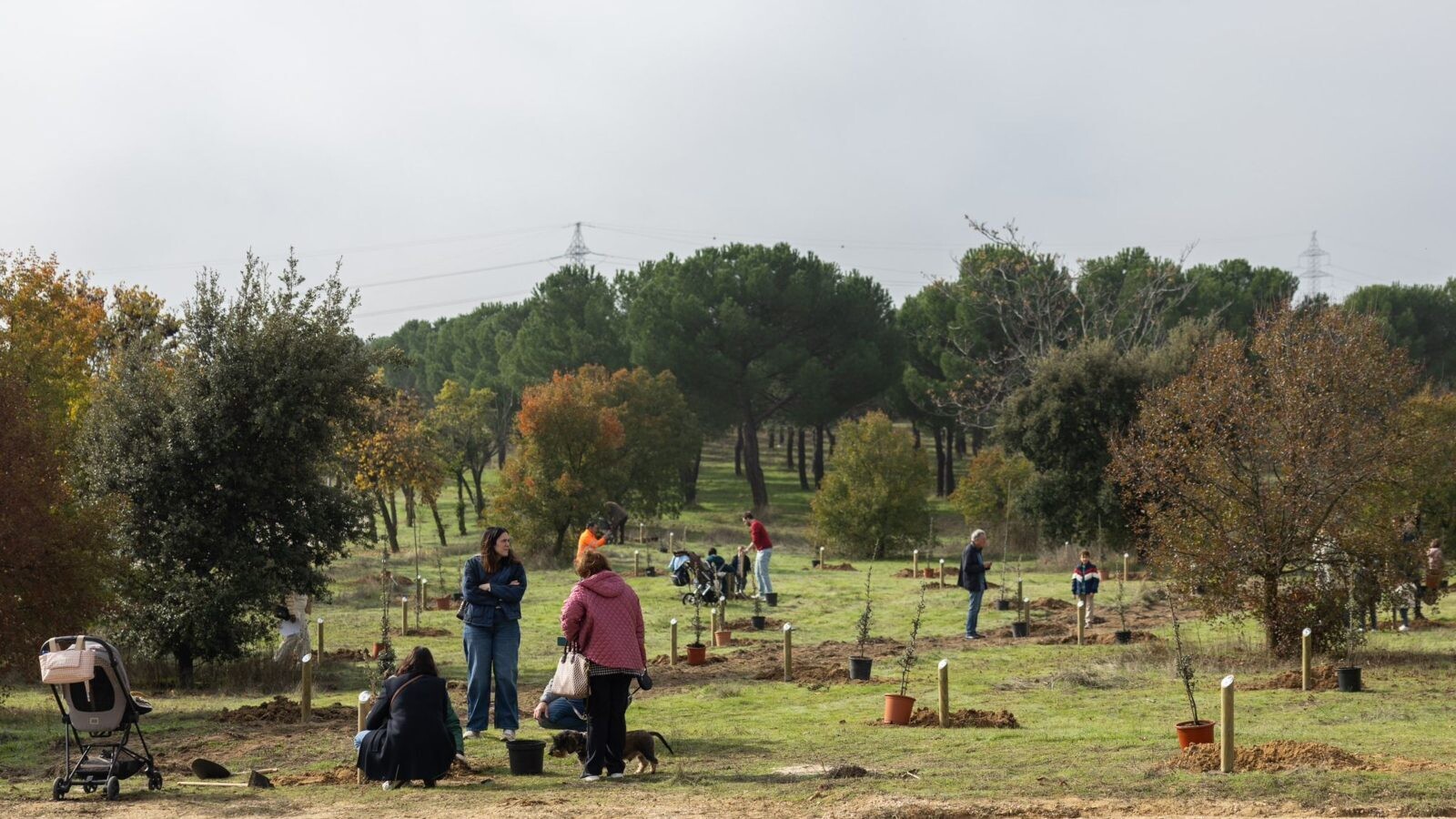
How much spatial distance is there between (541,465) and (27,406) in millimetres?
27688

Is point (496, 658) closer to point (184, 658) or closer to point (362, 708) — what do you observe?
point (362, 708)

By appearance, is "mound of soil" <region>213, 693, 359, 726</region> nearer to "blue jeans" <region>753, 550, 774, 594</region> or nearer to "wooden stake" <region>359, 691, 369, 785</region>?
"wooden stake" <region>359, 691, 369, 785</region>

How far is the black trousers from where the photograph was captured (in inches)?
413

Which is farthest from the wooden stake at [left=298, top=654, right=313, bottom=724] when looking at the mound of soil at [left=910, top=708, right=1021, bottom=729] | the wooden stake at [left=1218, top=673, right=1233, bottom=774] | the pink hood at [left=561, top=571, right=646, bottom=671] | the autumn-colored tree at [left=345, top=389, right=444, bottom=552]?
the autumn-colored tree at [left=345, top=389, right=444, bottom=552]

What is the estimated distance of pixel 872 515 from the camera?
45.4 m

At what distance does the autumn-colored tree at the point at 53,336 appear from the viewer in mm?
23469

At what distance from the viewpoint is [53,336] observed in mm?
33156

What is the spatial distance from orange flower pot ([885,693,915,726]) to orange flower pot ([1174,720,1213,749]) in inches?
118

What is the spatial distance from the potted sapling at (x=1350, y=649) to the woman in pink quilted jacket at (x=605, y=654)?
8.62m

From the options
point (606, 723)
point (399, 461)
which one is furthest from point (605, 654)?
point (399, 461)

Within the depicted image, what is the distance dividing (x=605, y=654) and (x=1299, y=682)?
9.15 m

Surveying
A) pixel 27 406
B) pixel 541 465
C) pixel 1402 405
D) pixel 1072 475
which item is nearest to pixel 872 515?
pixel 1072 475

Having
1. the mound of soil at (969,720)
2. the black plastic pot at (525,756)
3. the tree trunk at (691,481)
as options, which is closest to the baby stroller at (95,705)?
the black plastic pot at (525,756)

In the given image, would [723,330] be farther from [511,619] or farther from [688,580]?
[511,619]
